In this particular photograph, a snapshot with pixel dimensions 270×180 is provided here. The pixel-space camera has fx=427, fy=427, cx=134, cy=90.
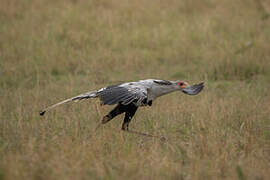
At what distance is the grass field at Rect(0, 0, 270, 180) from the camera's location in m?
3.88

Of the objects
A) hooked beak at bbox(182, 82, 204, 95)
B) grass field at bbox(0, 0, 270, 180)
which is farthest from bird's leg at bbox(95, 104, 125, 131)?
hooked beak at bbox(182, 82, 204, 95)

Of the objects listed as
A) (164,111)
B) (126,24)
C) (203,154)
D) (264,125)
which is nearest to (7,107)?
(164,111)

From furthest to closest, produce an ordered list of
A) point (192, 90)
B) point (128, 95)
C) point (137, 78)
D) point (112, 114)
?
point (137, 78)
point (192, 90)
point (112, 114)
point (128, 95)

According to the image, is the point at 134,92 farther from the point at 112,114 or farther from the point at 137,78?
the point at 137,78

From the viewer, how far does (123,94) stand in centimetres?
464

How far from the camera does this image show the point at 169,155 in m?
4.31

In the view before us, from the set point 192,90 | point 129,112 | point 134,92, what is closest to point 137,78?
point 192,90

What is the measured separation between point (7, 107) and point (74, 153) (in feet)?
7.67

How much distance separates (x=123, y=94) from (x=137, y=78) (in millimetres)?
3101

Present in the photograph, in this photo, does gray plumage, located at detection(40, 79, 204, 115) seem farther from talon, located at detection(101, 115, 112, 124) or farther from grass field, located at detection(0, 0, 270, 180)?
grass field, located at detection(0, 0, 270, 180)

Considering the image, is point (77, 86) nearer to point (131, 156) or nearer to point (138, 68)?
point (138, 68)

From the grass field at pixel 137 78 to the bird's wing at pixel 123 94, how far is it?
393 mm

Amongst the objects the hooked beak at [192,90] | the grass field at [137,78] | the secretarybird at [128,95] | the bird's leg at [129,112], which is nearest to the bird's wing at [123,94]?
the secretarybird at [128,95]

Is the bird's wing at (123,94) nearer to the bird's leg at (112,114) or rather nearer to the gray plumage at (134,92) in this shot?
the gray plumage at (134,92)
